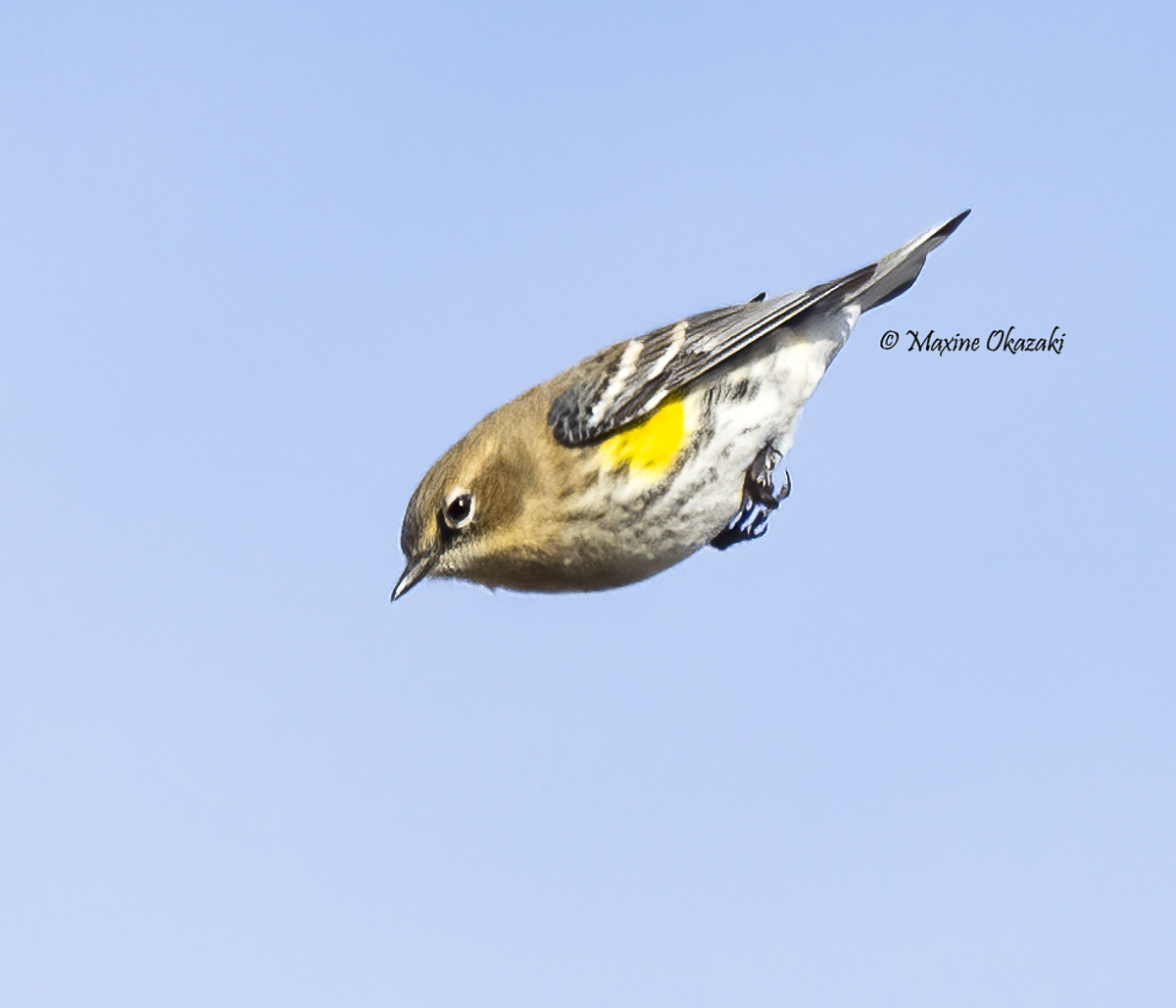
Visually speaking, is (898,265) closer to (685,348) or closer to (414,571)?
(685,348)

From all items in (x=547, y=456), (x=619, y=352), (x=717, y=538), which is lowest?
(x=717, y=538)

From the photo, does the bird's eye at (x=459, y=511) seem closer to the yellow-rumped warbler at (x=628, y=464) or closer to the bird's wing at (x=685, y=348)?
the yellow-rumped warbler at (x=628, y=464)

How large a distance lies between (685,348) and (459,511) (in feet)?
4.77

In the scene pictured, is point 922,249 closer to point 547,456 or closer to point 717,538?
point 717,538

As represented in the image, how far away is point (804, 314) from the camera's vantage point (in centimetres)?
706

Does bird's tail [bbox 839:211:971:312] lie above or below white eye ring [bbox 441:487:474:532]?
above

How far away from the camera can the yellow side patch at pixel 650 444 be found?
6453 millimetres

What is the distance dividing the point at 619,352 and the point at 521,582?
1384 mm

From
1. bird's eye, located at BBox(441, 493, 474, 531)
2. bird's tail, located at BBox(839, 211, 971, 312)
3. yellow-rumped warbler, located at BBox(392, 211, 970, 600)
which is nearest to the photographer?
yellow-rumped warbler, located at BBox(392, 211, 970, 600)

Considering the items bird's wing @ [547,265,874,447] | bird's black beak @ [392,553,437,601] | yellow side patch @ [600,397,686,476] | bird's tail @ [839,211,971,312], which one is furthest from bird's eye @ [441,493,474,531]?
bird's tail @ [839,211,971,312]

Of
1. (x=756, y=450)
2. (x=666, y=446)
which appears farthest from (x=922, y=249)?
(x=666, y=446)

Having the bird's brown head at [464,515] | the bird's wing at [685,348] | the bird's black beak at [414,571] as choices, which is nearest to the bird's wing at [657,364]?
the bird's wing at [685,348]

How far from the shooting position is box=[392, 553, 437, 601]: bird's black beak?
255 inches

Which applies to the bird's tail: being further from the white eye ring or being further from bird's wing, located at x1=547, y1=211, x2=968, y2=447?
the white eye ring
